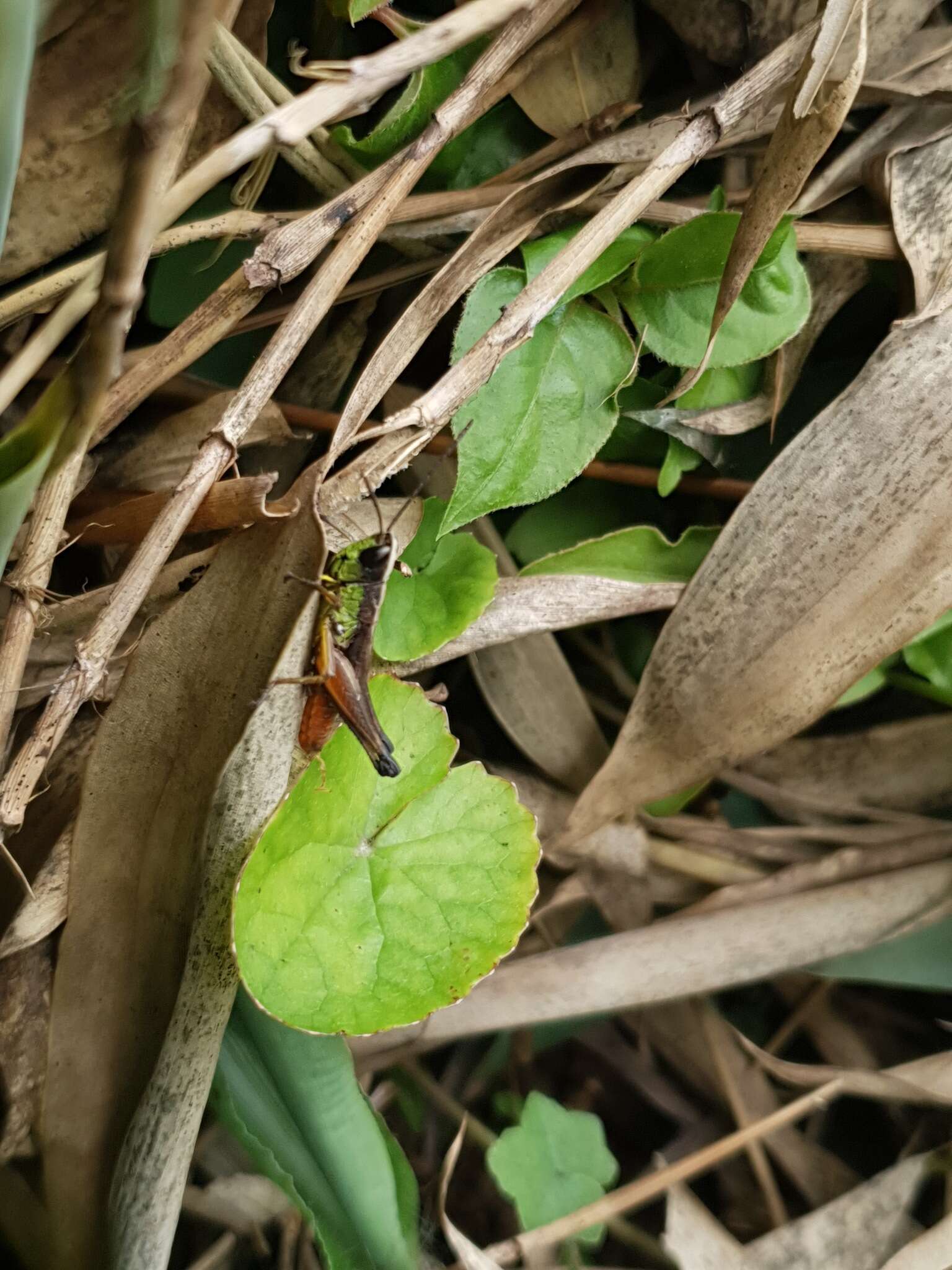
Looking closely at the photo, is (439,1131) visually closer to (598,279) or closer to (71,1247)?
(71,1247)

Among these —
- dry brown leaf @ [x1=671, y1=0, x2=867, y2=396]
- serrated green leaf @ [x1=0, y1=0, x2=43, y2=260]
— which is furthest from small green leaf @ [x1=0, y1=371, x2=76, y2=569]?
dry brown leaf @ [x1=671, y1=0, x2=867, y2=396]

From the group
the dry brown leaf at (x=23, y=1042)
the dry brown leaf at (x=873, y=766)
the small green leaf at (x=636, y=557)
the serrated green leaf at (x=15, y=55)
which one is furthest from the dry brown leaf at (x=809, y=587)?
the serrated green leaf at (x=15, y=55)

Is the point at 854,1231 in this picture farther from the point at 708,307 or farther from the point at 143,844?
the point at 708,307

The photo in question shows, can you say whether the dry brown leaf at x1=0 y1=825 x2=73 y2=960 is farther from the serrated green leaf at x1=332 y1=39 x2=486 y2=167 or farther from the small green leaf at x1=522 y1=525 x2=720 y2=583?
the serrated green leaf at x1=332 y1=39 x2=486 y2=167

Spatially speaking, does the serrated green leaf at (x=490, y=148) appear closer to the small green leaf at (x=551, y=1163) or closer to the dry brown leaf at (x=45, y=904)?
the dry brown leaf at (x=45, y=904)

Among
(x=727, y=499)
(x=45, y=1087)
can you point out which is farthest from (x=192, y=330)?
(x=45, y=1087)

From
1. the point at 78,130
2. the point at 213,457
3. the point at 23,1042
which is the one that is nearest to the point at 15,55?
the point at 213,457
